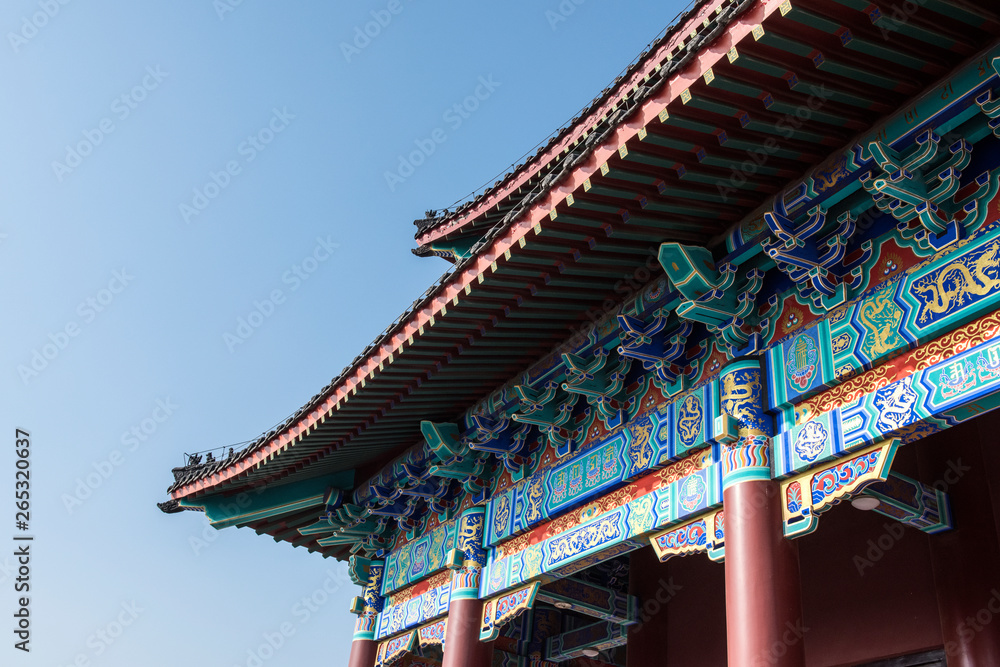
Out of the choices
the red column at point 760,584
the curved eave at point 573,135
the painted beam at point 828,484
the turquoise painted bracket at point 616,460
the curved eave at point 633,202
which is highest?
the curved eave at point 573,135

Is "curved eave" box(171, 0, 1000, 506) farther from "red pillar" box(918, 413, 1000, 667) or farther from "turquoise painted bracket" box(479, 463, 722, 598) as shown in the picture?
"red pillar" box(918, 413, 1000, 667)

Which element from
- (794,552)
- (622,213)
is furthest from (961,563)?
(622,213)

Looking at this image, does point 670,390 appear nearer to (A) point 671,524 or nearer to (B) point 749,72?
(A) point 671,524

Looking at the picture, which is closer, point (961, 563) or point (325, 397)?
point (961, 563)

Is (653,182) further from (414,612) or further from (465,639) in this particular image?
(414,612)

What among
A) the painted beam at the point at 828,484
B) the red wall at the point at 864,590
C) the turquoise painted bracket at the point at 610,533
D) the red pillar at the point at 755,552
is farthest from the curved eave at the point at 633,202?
the red wall at the point at 864,590

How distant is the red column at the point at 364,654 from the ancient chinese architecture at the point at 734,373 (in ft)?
0.99

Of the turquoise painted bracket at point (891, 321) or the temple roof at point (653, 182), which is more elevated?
the temple roof at point (653, 182)

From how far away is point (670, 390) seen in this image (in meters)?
5.37

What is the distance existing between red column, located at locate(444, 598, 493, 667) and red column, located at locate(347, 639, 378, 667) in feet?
5.92

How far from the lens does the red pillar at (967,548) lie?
16.2 feet

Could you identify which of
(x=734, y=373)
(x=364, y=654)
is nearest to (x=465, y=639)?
(x=364, y=654)

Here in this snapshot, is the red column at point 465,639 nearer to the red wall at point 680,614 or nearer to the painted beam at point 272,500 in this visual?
the red wall at point 680,614

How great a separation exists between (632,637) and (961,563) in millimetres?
3152
